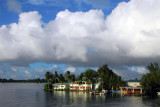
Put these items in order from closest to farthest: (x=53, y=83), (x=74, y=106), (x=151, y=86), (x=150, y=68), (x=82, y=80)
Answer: (x=74, y=106)
(x=151, y=86)
(x=82, y=80)
(x=150, y=68)
(x=53, y=83)

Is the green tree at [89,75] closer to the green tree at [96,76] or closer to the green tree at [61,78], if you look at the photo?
the green tree at [96,76]

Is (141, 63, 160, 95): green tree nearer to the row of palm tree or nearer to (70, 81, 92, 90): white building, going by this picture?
the row of palm tree

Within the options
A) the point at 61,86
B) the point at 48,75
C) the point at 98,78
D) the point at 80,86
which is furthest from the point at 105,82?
the point at 48,75

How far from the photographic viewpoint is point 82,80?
16188 centimetres

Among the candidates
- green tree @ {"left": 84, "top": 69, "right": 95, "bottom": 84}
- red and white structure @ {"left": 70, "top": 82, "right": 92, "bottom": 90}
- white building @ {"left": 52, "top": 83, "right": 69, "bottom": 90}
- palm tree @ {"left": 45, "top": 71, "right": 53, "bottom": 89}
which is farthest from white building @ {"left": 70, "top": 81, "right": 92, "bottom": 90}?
palm tree @ {"left": 45, "top": 71, "right": 53, "bottom": 89}

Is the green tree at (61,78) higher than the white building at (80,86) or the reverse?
higher

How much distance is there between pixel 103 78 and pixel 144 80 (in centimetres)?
3351

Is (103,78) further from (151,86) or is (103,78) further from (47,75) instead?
(47,75)

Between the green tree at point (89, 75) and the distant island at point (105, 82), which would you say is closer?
the distant island at point (105, 82)

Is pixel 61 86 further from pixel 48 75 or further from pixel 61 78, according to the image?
pixel 48 75

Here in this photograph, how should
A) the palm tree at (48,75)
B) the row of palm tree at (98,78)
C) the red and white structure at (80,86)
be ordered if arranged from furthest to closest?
the palm tree at (48,75)
the red and white structure at (80,86)
the row of palm tree at (98,78)

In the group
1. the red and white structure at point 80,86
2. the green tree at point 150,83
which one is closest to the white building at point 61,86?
the red and white structure at point 80,86

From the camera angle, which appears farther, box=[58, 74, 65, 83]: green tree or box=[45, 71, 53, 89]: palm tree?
box=[45, 71, 53, 89]: palm tree

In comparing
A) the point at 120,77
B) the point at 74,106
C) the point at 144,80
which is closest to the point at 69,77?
the point at 120,77
